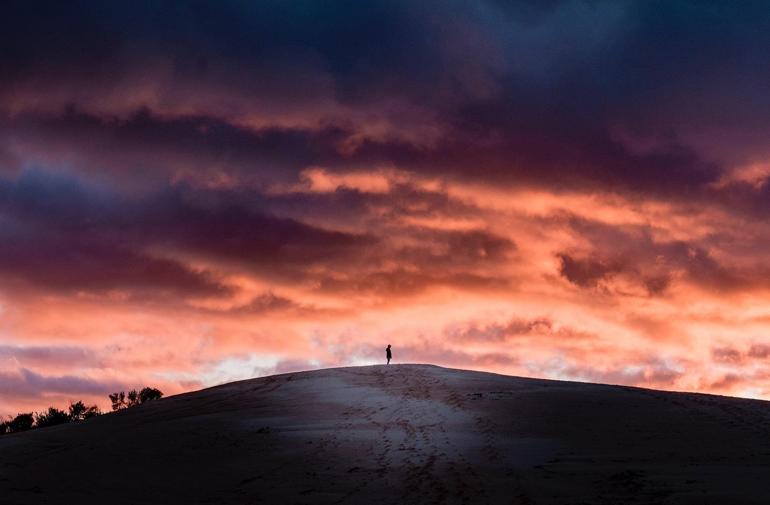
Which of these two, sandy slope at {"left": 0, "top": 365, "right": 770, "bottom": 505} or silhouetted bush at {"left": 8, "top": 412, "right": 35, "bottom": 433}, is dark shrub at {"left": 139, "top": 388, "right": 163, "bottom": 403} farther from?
sandy slope at {"left": 0, "top": 365, "right": 770, "bottom": 505}

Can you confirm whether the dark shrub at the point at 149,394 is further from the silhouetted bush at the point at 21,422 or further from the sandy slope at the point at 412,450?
the sandy slope at the point at 412,450

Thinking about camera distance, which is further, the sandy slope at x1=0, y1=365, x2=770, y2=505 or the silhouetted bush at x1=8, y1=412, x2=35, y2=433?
the silhouetted bush at x1=8, y1=412, x2=35, y2=433

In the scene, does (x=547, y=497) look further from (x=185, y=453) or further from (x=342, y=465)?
(x=185, y=453)

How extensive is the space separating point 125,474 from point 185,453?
97.9 inches

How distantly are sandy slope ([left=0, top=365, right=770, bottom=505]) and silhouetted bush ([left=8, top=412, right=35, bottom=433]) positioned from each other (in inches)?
994

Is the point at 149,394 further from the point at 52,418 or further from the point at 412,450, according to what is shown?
the point at 412,450

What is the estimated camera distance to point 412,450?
20.0 metres

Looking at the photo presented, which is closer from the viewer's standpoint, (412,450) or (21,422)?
(412,450)

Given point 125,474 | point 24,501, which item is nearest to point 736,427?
point 125,474

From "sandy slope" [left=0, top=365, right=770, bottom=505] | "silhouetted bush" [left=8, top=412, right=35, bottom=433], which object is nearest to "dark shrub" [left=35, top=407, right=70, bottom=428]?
"silhouetted bush" [left=8, top=412, right=35, bottom=433]

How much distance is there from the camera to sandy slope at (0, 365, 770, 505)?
52.6 ft

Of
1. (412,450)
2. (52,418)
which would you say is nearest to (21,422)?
(52,418)

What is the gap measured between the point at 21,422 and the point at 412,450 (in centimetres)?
4317

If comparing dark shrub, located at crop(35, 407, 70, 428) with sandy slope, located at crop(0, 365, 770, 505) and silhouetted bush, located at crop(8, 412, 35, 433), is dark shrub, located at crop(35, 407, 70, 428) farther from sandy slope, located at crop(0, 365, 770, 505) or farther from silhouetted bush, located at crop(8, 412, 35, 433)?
sandy slope, located at crop(0, 365, 770, 505)
